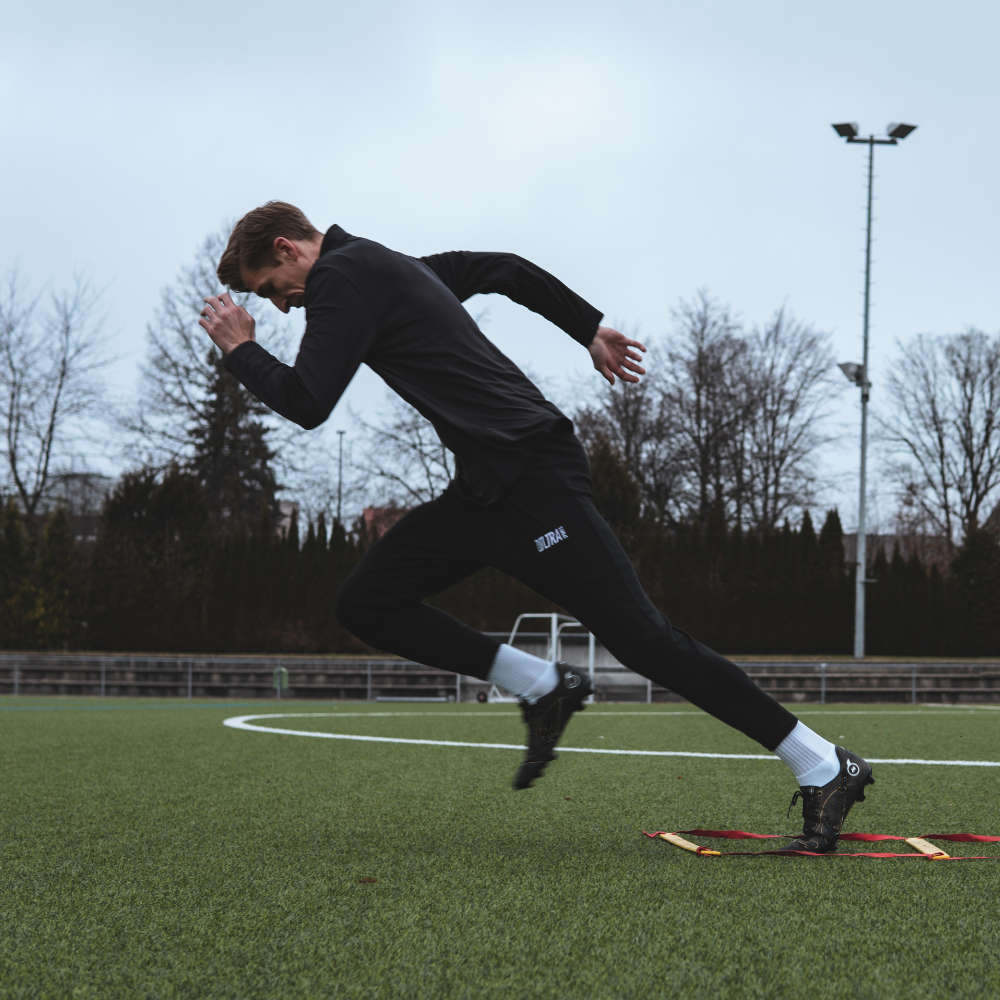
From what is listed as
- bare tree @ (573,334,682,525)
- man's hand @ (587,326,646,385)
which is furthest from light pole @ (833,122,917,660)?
man's hand @ (587,326,646,385)

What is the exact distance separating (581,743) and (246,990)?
17.6 ft

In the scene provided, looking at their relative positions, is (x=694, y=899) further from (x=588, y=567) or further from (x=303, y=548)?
(x=303, y=548)

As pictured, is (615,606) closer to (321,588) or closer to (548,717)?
(548,717)

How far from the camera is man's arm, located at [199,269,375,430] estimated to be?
291 centimetres

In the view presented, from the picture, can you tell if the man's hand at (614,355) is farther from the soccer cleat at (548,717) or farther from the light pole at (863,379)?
the light pole at (863,379)

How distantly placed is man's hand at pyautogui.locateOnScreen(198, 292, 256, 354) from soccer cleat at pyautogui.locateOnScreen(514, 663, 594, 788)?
49.9 inches

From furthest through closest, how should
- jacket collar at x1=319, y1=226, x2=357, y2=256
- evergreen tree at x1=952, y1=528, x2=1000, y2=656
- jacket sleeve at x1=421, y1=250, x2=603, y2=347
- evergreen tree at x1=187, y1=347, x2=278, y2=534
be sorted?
evergreen tree at x1=187, y1=347, x2=278, y2=534 → evergreen tree at x1=952, y1=528, x2=1000, y2=656 → jacket sleeve at x1=421, y1=250, x2=603, y2=347 → jacket collar at x1=319, y1=226, x2=357, y2=256

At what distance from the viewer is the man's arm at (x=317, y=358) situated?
2.91 meters

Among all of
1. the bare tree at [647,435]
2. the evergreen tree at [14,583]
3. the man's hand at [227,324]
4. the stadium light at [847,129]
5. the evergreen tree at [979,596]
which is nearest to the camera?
the man's hand at [227,324]

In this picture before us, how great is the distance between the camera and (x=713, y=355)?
127ft

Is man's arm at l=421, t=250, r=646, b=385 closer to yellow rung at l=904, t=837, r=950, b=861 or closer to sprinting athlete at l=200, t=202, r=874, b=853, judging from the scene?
sprinting athlete at l=200, t=202, r=874, b=853

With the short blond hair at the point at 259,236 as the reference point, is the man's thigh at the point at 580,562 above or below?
below

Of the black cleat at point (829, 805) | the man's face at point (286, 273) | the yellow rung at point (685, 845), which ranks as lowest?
the yellow rung at point (685, 845)

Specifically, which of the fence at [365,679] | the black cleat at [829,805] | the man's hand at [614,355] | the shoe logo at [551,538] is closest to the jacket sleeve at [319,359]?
the shoe logo at [551,538]
